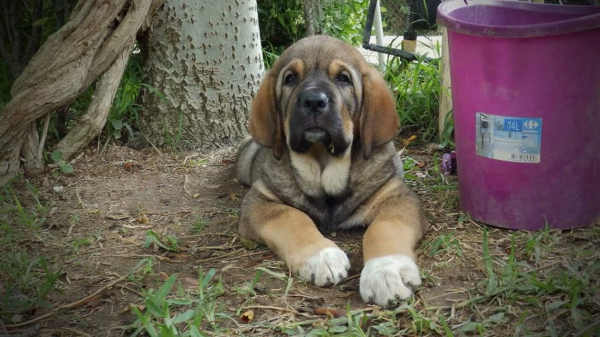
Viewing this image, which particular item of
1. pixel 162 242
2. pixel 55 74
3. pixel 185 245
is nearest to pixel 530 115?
pixel 185 245

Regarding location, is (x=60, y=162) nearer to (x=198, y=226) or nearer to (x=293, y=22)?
(x=198, y=226)

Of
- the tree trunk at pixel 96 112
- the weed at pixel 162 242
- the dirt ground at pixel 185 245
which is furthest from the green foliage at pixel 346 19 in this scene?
the weed at pixel 162 242

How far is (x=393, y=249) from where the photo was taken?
3547 millimetres

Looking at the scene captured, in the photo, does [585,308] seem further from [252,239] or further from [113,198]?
[113,198]

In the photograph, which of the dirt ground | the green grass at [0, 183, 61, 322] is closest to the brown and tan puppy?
the dirt ground

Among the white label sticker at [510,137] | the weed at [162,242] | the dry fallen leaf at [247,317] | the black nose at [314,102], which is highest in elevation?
the black nose at [314,102]

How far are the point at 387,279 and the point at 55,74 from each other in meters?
2.72

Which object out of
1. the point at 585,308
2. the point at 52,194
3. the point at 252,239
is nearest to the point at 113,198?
the point at 52,194

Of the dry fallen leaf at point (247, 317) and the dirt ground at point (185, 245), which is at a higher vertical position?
the dry fallen leaf at point (247, 317)

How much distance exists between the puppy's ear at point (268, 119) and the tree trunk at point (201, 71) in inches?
50.1

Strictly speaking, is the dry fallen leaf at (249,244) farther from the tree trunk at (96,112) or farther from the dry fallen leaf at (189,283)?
the tree trunk at (96,112)

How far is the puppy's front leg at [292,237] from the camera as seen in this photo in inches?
137

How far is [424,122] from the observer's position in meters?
5.62

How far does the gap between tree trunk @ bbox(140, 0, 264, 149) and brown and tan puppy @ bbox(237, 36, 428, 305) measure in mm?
1231
